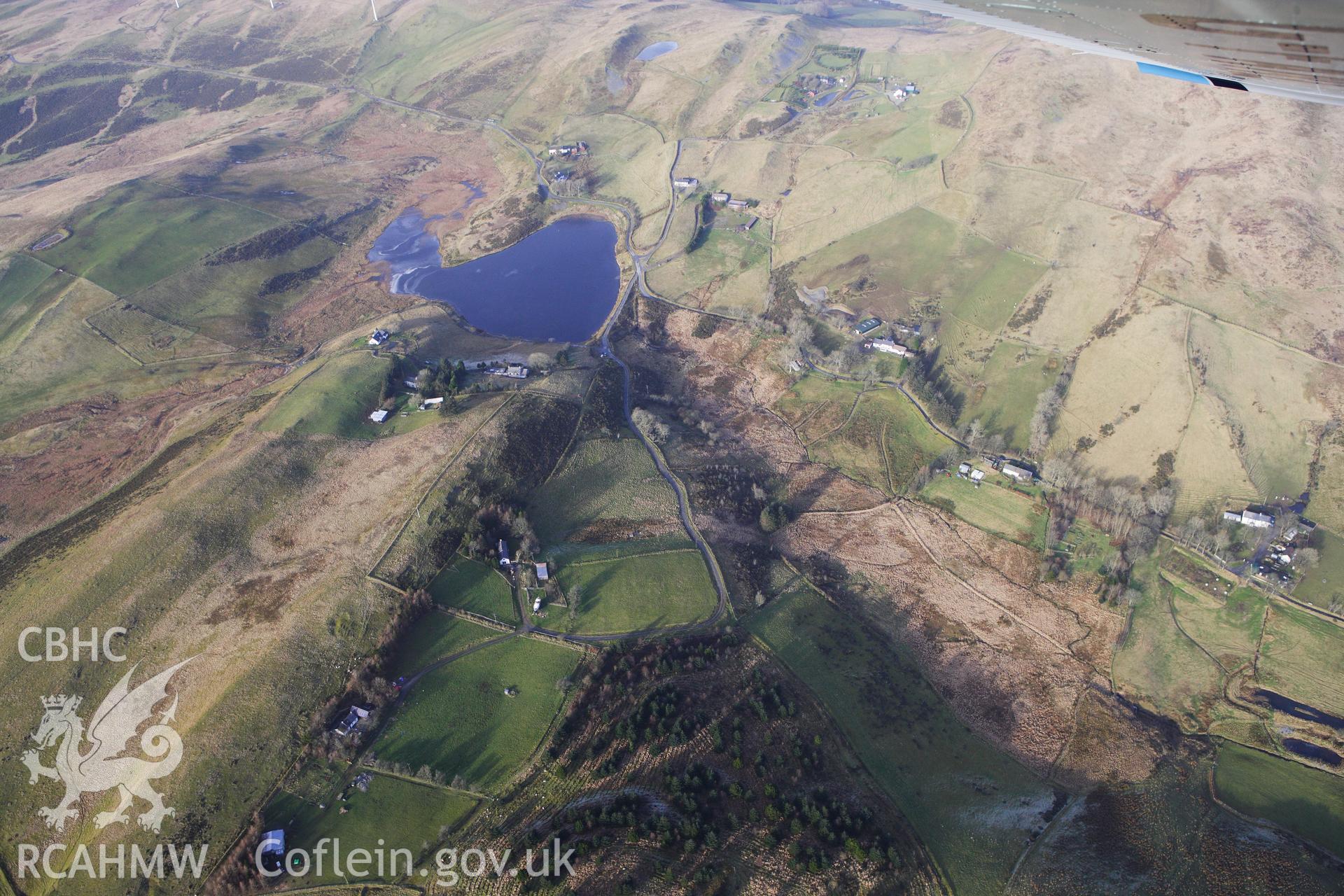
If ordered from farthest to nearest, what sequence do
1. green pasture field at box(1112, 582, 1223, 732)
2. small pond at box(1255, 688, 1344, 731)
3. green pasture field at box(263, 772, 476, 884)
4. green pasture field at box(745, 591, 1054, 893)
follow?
green pasture field at box(1112, 582, 1223, 732)
small pond at box(1255, 688, 1344, 731)
green pasture field at box(745, 591, 1054, 893)
green pasture field at box(263, 772, 476, 884)

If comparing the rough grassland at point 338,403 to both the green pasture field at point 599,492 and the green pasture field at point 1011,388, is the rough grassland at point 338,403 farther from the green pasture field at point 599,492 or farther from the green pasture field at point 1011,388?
the green pasture field at point 1011,388

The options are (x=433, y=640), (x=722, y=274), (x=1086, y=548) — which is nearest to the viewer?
(x=433, y=640)

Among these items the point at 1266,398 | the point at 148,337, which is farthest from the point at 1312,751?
the point at 148,337

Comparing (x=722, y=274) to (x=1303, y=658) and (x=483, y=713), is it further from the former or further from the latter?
(x=1303, y=658)

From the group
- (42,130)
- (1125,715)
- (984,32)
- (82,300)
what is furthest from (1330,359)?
(42,130)

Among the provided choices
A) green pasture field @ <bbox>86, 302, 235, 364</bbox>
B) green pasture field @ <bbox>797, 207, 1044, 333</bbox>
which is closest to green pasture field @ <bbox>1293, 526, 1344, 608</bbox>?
green pasture field @ <bbox>797, 207, 1044, 333</bbox>

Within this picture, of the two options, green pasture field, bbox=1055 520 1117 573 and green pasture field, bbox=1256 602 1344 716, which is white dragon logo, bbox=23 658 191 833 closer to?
green pasture field, bbox=1055 520 1117 573

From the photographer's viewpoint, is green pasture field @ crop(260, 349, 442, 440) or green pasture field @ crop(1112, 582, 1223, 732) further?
green pasture field @ crop(260, 349, 442, 440)
